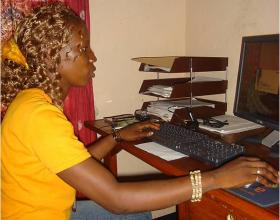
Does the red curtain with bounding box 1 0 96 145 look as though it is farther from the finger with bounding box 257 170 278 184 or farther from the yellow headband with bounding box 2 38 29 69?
the finger with bounding box 257 170 278 184

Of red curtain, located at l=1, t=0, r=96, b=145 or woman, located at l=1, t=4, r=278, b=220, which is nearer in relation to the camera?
woman, located at l=1, t=4, r=278, b=220

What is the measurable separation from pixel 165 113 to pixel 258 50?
0.61 meters

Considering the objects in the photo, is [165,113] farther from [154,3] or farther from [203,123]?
[154,3]

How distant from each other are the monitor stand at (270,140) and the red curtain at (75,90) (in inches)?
36.4

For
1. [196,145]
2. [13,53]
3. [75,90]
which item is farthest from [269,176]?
[75,90]

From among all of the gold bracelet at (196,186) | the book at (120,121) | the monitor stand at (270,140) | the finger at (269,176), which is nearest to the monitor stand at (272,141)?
the monitor stand at (270,140)

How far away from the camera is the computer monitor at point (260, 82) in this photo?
1224 millimetres

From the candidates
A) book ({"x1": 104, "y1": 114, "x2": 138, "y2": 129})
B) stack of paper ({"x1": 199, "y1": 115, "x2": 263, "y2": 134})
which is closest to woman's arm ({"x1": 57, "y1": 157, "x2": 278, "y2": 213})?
stack of paper ({"x1": 199, "y1": 115, "x2": 263, "y2": 134})

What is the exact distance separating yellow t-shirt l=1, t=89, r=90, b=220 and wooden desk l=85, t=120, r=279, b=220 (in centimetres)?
32

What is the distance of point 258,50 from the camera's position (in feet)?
4.30

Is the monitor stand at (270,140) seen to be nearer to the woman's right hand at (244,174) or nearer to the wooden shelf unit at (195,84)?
the woman's right hand at (244,174)

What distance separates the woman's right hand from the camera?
896 millimetres

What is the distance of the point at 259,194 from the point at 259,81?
1.92 feet

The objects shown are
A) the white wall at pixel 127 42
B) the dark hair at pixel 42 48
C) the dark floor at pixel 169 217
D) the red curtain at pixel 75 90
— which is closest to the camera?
the dark hair at pixel 42 48
